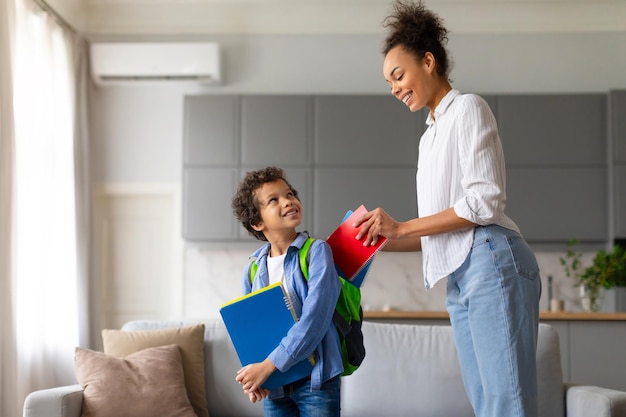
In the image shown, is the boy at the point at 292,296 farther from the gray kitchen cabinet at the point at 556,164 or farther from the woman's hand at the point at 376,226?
the gray kitchen cabinet at the point at 556,164

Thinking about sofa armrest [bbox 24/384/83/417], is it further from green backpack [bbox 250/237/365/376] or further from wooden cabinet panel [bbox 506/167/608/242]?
wooden cabinet panel [bbox 506/167/608/242]

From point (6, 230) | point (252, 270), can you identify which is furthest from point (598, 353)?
point (6, 230)

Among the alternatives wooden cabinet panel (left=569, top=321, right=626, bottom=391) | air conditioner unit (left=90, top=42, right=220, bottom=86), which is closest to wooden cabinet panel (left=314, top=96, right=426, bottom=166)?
air conditioner unit (left=90, top=42, right=220, bottom=86)

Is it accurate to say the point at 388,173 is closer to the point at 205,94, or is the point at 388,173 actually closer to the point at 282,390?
the point at 205,94

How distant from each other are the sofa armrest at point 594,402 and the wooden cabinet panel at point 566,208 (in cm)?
215

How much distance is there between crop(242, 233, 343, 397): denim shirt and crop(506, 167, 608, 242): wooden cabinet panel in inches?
133

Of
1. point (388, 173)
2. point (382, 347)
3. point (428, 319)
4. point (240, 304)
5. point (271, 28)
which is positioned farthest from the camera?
point (271, 28)

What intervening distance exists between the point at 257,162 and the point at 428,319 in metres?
1.57

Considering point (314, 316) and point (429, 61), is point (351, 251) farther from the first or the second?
point (429, 61)

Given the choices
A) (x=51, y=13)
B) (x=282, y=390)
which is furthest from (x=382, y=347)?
(x=51, y=13)

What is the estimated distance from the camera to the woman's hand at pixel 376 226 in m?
2.02

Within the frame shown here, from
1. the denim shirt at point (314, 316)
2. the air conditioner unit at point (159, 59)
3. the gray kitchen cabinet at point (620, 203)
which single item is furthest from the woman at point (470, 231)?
the air conditioner unit at point (159, 59)

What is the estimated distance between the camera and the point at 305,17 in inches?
228

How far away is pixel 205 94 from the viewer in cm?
564
